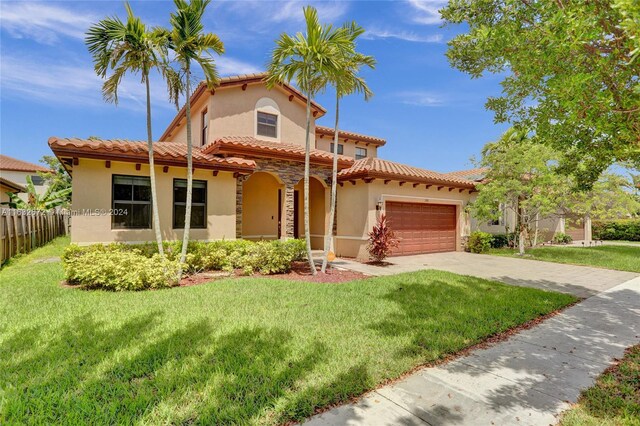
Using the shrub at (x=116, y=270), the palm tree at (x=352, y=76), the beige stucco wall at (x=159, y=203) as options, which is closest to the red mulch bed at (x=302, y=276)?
the shrub at (x=116, y=270)

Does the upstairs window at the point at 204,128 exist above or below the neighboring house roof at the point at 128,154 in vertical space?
above

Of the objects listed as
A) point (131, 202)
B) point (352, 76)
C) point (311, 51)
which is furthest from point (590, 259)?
point (131, 202)

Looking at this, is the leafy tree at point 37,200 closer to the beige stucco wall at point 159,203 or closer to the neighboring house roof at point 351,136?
the beige stucco wall at point 159,203

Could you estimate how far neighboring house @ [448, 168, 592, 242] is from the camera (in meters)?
21.5

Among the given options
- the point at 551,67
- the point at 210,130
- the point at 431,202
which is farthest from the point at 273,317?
the point at 431,202

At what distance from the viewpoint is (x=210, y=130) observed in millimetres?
14617

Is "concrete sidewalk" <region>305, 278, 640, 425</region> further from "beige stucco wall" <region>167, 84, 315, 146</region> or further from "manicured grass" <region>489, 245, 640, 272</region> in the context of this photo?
"beige stucco wall" <region>167, 84, 315, 146</region>

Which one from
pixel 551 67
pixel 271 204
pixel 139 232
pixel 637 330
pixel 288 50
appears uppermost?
pixel 288 50

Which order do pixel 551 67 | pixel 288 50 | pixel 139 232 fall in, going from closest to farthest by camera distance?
1. pixel 551 67
2. pixel 288 50
3. pixel 139 232

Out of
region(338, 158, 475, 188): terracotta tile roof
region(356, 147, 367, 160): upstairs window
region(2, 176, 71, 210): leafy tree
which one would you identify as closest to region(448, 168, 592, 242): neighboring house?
region(338, 158, 475, 188): terracotta tile roof

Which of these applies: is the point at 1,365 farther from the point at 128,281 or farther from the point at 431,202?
the point at 431,202

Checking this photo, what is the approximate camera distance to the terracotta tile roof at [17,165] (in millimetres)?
36906

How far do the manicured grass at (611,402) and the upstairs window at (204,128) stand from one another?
15587mm

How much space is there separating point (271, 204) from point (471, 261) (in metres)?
10.7
